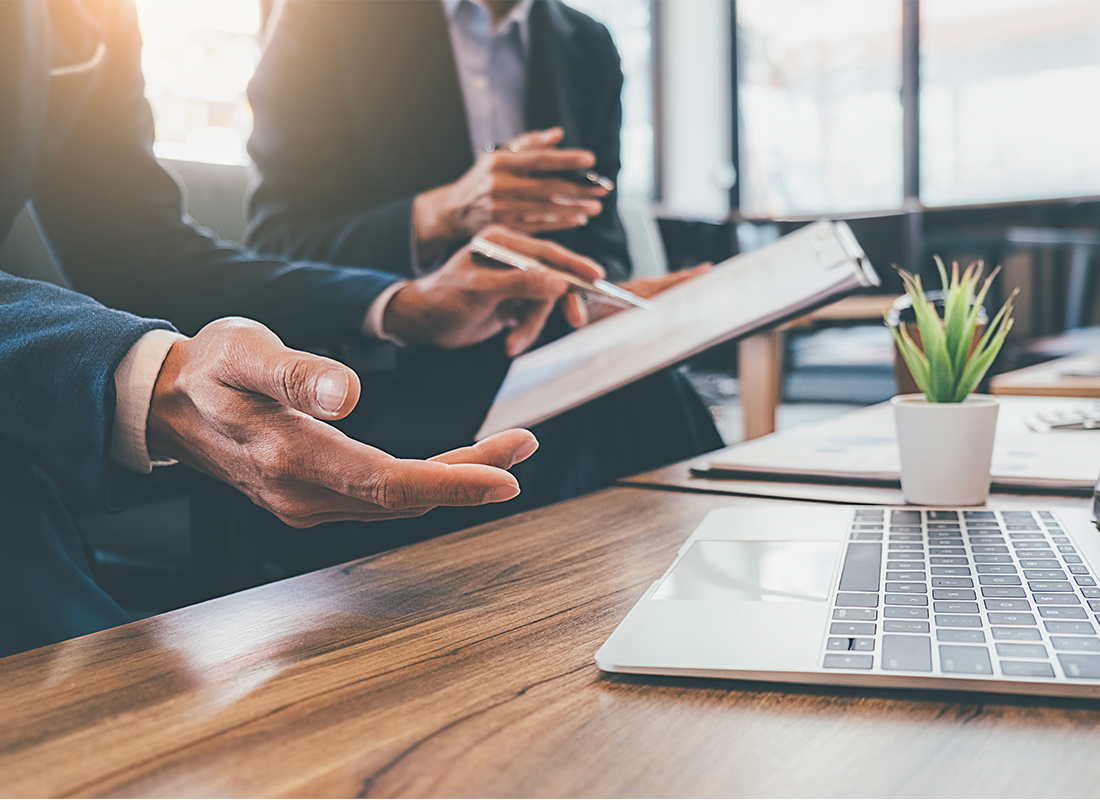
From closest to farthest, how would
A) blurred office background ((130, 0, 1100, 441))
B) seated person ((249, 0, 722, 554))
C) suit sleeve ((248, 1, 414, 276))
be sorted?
seated person ((249, 0, 722, 554))
suit sleeve ((248, 1, 414, 276))
blurred office background ((130, 0, 1100, 441))

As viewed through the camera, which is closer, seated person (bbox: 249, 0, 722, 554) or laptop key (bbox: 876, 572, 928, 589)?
laptop key (bbox: 876, 572, 928, 589)

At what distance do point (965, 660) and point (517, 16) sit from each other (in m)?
1.21

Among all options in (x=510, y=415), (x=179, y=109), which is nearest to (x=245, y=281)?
(x=510, y=415)

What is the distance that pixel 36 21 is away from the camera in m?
0.77

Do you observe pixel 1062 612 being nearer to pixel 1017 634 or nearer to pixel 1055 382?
pixel 1017 634

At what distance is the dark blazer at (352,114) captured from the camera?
4.07 feet

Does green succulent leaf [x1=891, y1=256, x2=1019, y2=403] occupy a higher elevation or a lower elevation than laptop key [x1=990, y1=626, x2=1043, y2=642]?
higher

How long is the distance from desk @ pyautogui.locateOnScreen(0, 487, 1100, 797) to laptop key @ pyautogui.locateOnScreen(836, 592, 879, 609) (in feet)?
0.22

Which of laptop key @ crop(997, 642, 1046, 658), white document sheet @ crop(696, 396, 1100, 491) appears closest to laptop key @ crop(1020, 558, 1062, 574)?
laptop key @ crop(997, 642, 1046, 658)

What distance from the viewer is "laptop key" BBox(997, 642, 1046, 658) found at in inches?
12.7

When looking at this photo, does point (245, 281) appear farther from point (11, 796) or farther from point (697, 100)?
point (697, 100)

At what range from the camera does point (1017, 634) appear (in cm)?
34

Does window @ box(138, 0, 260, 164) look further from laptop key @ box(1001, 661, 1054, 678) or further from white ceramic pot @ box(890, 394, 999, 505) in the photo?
laptop key @ box(1001, 661, 1054, 678)

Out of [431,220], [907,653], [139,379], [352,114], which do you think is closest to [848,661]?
[907,653]
